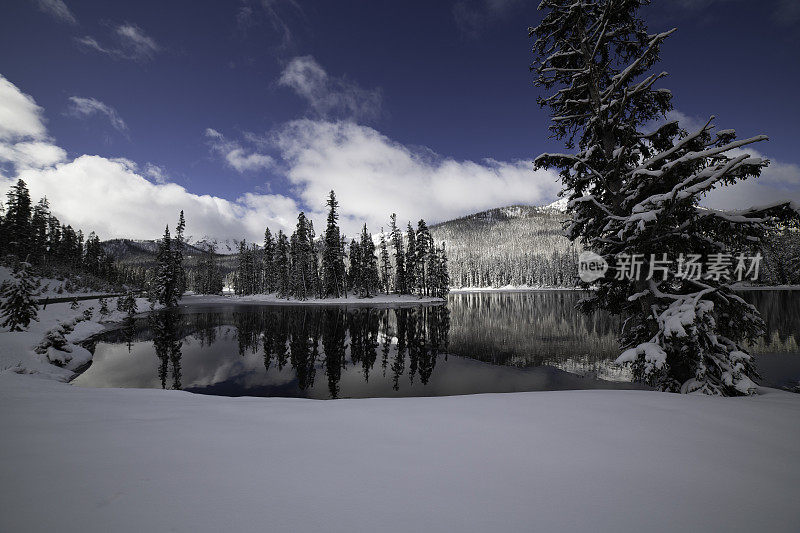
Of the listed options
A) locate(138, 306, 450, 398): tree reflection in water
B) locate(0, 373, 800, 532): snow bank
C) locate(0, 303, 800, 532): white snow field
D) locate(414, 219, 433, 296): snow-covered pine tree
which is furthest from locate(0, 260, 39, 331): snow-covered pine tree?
locate(414, 219, 433, 296): snow-covered pine tree

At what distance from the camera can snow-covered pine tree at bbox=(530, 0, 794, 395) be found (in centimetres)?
554

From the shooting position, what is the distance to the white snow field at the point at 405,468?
1.83 meters

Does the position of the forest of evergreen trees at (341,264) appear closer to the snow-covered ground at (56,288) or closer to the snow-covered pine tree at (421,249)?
the snow-covered pine tree at (421,249)

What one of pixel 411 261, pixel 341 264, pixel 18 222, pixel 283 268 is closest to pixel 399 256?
pixel 411 261

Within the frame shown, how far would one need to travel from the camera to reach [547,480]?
2287mm

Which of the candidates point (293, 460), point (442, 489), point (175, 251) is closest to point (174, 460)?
point (293, 460)

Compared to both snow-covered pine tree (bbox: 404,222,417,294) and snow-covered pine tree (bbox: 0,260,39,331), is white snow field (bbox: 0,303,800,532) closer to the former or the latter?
snow-covered pine tree (bbox: 0,260,39,331)

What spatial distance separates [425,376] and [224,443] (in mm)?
9045

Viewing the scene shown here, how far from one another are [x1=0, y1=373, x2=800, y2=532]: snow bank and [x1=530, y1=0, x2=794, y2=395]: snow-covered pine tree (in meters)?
1.81

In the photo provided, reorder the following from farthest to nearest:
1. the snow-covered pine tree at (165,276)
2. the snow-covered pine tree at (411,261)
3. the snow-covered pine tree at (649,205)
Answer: the snow-covered pine tree at (411,261) < the snow-covered pine tree at (165,276) < the snow-covered pine tree at (649,205)

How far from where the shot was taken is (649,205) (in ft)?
18.8

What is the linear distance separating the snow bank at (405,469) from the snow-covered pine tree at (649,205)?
5.95 feet

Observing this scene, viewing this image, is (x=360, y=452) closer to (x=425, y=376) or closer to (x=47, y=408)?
(x=47, y=408)

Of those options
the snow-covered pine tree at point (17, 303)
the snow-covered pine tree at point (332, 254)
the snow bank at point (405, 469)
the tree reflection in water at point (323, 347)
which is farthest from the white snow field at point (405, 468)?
the snow-covered pine tree at point (332, 254)
